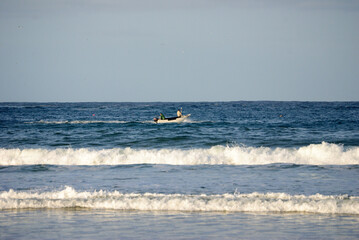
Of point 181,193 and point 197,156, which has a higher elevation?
point 197,156

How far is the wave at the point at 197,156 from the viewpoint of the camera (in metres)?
20.3

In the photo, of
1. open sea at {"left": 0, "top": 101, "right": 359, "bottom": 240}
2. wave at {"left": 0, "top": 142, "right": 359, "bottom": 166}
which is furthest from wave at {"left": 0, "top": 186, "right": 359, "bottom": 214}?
wave at {"left": 0, "top": 142, "right": 359, "bottom": 166}

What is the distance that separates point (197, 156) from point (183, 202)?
876 centimetres

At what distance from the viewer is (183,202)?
12016 millimetres

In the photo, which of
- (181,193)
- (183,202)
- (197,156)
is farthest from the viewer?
(197,156)

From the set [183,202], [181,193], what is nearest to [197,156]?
[181,193]

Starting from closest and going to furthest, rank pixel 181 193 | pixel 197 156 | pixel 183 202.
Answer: pixel 183 202, pixel 181 193, pixel 197 156

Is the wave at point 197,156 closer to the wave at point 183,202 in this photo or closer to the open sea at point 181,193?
the open sea at point 181,193

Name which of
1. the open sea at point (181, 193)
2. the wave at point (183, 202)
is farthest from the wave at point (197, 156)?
the wave at point (183, 202)

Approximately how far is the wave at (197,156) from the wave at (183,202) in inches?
295

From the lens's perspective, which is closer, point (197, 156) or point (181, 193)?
point (181, 193)

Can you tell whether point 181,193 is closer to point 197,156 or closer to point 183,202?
point 183,202

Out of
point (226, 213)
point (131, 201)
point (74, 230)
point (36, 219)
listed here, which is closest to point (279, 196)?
point (226, 213)

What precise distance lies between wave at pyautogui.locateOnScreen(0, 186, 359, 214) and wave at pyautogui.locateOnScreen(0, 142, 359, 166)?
7489 mm
